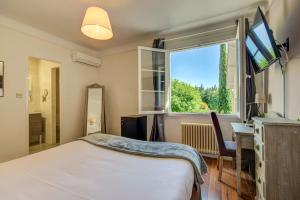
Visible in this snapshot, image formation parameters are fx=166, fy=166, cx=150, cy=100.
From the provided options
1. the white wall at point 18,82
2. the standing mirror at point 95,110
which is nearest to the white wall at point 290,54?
the standing mirror at point 95,110

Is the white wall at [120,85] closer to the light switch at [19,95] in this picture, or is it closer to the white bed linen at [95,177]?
the light switch at [19,95]

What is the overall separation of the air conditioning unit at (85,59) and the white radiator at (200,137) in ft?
9.17

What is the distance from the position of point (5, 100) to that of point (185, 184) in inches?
127

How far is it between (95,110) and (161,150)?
9.61 feet

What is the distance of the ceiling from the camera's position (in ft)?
8.06

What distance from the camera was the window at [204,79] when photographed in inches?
127

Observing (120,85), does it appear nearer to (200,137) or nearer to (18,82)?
(18,82)

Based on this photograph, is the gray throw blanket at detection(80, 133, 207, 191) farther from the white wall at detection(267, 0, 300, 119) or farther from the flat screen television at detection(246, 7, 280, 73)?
the flat screen television at detection(246, 7, 280, 73)

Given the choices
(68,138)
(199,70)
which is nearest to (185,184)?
(199,70)

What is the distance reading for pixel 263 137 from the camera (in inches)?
55.6

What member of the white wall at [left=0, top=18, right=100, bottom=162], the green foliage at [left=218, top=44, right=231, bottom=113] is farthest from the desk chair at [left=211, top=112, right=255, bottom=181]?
the white wall at [left=0, top=18, right=100, bottom=162]

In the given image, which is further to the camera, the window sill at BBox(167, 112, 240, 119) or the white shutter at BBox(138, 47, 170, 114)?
the white shutter at BBox(138, 47, 170, 114)

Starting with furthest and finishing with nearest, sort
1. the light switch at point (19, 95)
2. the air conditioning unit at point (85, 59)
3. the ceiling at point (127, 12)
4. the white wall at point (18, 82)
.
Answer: the air conditioning unit at point (85, 59)
the light switch at point (19, 95)
the white wall at point (18, 82)
the ceiling at point (127, 12)

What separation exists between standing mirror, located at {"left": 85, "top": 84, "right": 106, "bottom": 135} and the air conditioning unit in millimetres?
594
